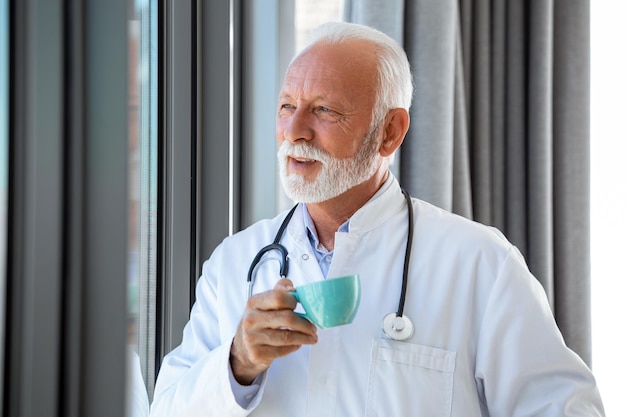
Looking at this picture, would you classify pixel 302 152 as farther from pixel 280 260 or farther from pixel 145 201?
pixel 145 201

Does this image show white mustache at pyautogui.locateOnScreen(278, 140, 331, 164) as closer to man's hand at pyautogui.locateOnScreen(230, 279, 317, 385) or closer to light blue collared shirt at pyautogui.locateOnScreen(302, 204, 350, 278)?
light blue collared shirt at pyautogui.locateOnScreen(302, 204, 350, 278)

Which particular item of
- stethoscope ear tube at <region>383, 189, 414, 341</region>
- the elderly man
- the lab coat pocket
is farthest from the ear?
the lab coat pocket

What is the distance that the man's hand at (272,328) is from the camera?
1.08 meters

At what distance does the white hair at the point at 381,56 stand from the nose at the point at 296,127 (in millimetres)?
134

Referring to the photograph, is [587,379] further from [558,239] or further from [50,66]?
[558,239]

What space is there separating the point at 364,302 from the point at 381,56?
1.60ft

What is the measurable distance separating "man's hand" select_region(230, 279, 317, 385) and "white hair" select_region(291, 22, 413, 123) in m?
0.47

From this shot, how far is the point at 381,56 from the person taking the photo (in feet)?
4.64

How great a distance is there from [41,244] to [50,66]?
279 millimetres

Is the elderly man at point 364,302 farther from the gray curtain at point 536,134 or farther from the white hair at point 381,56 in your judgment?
the gray curtain at point 536,134

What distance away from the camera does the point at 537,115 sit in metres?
2.52

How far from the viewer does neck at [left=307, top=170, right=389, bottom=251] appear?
4.65 ft
